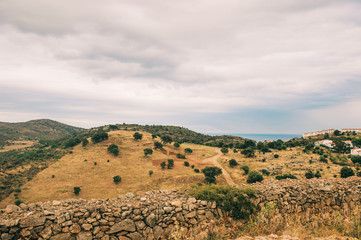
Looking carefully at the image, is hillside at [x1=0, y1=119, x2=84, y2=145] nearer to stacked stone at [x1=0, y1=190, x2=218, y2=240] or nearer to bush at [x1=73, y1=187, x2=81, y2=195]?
bush at [x1=73, y1=187, x2=81, y2=195]

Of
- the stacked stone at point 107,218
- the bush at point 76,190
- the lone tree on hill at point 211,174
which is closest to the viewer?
the stacked stone at point 107,218

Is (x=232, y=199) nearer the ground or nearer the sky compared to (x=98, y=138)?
nearer the sky

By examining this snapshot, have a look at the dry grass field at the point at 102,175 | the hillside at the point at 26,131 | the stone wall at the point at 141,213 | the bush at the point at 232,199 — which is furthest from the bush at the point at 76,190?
the hillside at the point at 26,131

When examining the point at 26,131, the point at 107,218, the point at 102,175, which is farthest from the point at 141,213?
the point at 26,131

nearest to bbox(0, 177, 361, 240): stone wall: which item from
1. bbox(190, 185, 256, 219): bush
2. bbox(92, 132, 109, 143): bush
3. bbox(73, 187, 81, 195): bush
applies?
bbox(190, 185, 256, 219): bush

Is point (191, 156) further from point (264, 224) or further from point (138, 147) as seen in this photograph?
point (264, 224)

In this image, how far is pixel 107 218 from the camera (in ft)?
21.3

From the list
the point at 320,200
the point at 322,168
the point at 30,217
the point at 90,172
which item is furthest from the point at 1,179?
the point at 322,168

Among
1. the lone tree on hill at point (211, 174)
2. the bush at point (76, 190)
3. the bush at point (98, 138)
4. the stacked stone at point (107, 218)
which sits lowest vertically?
the bush at point (76, 190)

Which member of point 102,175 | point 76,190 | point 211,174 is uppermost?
point 211,174

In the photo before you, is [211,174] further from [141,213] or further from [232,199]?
[141,213]

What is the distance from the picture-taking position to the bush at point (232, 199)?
761cm

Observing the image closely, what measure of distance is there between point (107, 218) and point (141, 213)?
4.24 feet

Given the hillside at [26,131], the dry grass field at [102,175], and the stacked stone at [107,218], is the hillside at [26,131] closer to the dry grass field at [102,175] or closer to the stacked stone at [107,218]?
the dry grass field at [102,175]
